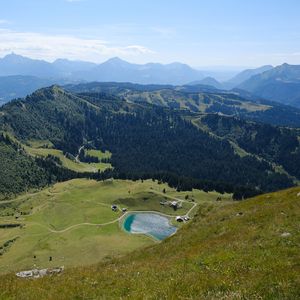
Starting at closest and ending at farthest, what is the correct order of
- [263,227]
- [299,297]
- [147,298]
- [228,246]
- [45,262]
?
[299,297]
[147,298]
[228,246]
[263,227]
[45,262]

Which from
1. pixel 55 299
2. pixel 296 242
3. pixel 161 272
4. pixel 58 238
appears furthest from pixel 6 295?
pixel 58 238

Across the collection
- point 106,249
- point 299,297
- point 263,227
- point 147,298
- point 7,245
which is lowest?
point 7,245

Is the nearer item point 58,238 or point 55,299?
point 55,299

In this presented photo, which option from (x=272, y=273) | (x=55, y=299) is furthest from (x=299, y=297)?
(x=55, y=299)

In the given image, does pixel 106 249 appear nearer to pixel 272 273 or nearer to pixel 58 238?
pixel 58 238

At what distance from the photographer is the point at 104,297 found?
2428 cm

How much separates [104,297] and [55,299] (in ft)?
12.1

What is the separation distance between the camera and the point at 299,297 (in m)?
18.5

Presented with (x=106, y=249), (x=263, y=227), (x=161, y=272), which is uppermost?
(x=161, y=272)

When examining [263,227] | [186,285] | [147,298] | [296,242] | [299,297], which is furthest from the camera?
[263,227]

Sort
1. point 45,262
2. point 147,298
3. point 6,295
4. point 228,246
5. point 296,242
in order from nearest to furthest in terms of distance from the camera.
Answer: point 147,298, point 6,295, point 296,242, point 228,246, point 45,262

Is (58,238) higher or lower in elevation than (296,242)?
lower

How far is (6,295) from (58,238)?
16753 cm

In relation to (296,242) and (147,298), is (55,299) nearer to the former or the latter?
(147,298)
